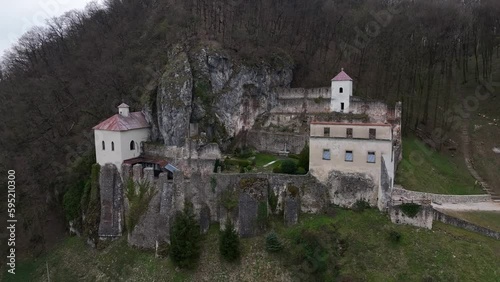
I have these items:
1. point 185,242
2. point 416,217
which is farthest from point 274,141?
point 416,217

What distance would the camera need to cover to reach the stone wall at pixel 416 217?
77.3 feet

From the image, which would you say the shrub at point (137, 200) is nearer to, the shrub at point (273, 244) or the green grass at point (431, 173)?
the shrub at point (273, 244)

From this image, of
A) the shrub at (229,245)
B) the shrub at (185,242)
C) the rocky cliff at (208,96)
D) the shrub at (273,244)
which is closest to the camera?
the shrub at (273,244)

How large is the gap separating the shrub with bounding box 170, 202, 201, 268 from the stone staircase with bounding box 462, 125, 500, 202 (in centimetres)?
2289

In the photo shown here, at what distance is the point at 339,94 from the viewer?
37406 millimetres

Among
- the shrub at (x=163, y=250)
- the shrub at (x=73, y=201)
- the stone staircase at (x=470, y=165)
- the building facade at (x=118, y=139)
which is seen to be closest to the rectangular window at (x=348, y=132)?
the stone staircase at (x=470, y=165)

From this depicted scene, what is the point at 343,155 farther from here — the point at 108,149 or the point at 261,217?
the point at 108,149

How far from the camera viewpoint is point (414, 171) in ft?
102

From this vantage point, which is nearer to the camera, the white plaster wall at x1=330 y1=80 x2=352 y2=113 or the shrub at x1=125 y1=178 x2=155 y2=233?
the shrub at x1=125 y1=178 x2=155 y2=233

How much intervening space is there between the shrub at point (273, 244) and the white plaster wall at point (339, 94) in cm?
1787

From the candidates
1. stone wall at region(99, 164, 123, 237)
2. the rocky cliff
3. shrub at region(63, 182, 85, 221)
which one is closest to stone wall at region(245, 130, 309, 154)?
the rocky cliff

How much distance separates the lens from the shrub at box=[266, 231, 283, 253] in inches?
970

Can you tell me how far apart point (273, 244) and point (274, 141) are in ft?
49.5

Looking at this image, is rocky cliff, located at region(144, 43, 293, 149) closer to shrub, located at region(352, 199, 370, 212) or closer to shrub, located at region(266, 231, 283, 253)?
shrub, located at region(266, 231, 283, 253)
